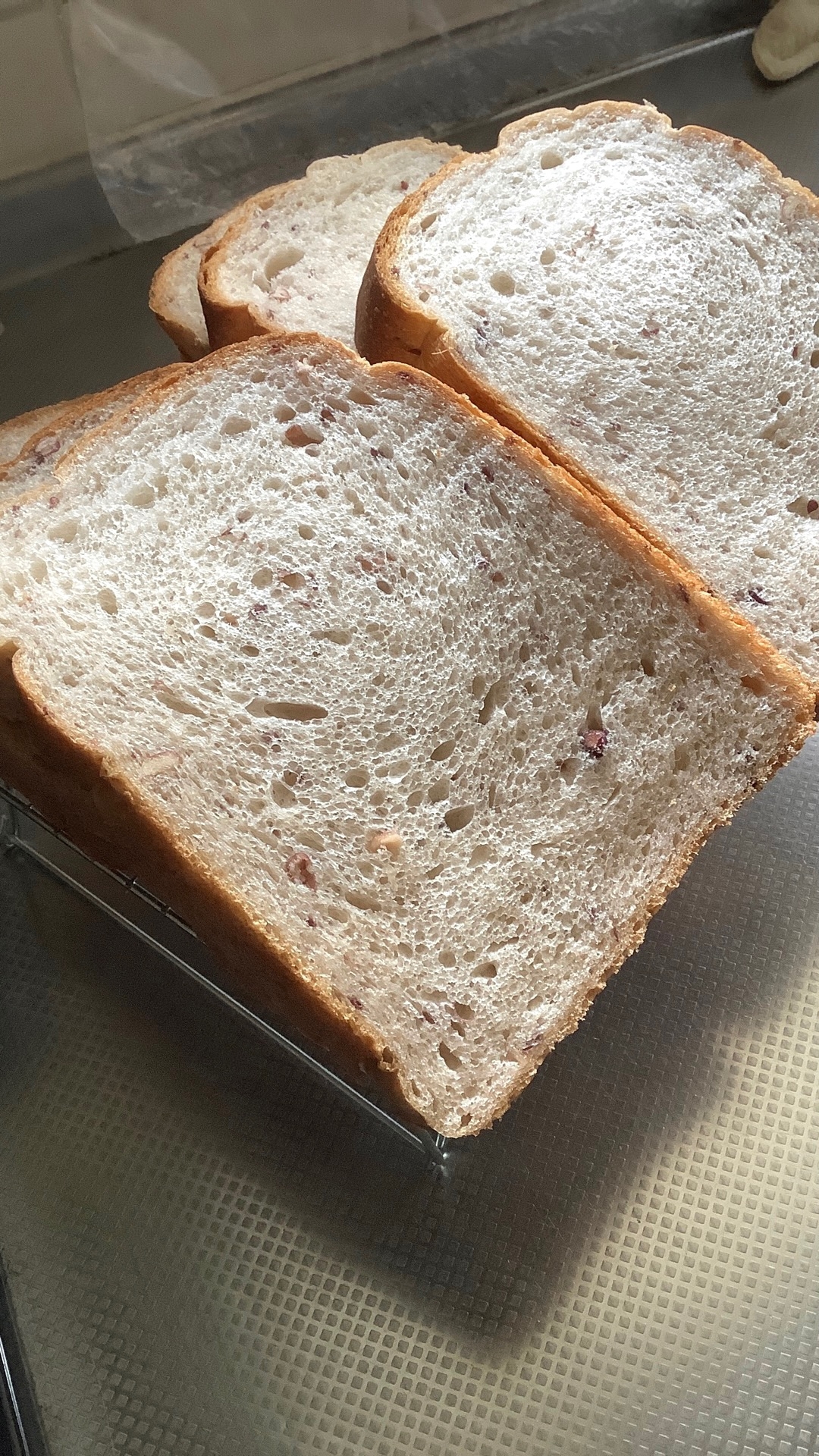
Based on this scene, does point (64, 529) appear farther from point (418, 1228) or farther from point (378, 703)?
point (418, 1228)

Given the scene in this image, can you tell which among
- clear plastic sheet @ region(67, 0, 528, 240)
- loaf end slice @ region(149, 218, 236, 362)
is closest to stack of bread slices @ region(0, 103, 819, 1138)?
loaf end slice @ region(149, 218, 236, 362)

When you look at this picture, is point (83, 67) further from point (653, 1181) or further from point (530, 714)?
point (653, 1181)

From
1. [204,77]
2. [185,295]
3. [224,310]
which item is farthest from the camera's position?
[204,77]

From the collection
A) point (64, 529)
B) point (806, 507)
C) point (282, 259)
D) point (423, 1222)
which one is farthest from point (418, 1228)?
point (282, 259)

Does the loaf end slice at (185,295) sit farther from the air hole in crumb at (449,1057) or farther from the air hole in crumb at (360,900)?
the air hole in crumb at (449,1057)

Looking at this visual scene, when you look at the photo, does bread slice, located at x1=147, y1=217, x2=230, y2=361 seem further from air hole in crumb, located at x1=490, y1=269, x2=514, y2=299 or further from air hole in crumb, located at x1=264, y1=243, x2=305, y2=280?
air hole in crumb, located at x1=490, y1=269, x2=514, y2=299

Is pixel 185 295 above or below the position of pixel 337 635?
above

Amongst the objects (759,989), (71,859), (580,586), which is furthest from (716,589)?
(71,859)
